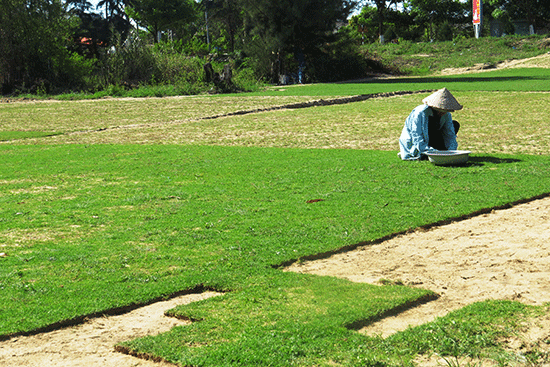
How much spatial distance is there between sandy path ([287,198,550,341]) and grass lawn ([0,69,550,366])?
0.20 meters

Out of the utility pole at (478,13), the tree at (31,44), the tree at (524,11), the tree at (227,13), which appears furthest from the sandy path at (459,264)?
the tree at (524,11)

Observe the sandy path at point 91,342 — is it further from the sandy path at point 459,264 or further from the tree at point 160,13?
the tree at point 160,13

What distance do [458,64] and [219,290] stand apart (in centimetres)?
5094

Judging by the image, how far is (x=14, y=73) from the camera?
38.8 metres

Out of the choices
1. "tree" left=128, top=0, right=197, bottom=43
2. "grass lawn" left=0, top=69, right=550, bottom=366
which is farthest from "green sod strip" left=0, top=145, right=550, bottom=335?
"tree" left=128, top=0, right=197, bottom=43

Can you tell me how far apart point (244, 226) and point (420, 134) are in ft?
15.7

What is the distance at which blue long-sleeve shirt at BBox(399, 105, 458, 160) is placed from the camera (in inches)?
413

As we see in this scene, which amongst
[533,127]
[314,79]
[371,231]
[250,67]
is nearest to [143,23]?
[250,67]

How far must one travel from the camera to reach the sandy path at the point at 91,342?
3.89 m

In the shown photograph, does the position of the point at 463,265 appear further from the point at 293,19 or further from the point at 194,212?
the point at 293,19

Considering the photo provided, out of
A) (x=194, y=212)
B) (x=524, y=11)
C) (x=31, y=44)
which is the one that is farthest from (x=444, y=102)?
(x=524, y=11)

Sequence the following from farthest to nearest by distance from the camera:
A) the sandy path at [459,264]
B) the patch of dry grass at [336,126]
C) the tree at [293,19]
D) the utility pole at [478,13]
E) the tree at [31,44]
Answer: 1. the utility pole at [478,13]
2. the tree at [293,19]
3. the tree at [31,44]
4. the patch of dry grass at [336,126]
5. the sandy path at [459,264]

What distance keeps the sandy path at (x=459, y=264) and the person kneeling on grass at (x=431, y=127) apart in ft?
11.5

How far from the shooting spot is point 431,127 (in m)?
11.0
